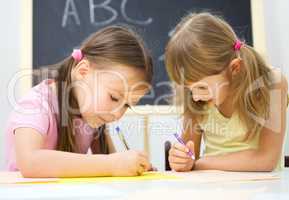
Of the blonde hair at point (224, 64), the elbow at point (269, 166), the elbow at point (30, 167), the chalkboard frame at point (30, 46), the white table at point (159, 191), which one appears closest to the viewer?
the white table at point (159, 191)

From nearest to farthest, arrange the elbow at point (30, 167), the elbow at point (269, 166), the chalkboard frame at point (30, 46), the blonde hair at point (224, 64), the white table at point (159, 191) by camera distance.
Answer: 1. the white table at point (159, 191)
2. the elbow at point (30, 167)
3. the elbow at point (269, 166)
4. the blonde hair at point (224, 64)
5. the chalkboard frame at point (30, 46)

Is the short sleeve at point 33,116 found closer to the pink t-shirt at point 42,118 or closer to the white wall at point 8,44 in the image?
the pink t-shirt at point 42,118

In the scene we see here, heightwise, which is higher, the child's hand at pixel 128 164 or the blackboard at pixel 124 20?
the blackboard at pixel 124 20

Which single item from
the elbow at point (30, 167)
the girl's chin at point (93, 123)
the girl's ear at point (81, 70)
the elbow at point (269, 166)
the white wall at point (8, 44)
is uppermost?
the white wall at point (8, 44)

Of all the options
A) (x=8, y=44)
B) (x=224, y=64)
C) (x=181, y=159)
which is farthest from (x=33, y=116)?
(x=8, y=44)

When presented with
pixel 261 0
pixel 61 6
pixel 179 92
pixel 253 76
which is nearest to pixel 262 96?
pixel 253 76

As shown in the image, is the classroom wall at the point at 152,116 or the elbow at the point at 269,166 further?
the classroom wall at the point at 152,116

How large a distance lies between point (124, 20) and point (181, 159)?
0.60 meters

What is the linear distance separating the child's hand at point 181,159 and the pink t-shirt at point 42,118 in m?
0.23

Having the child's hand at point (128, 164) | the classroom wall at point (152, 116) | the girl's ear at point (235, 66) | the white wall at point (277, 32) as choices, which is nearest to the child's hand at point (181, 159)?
the child's hand at point (128, 164)

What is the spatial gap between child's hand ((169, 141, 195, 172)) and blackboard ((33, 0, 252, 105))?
371 mm

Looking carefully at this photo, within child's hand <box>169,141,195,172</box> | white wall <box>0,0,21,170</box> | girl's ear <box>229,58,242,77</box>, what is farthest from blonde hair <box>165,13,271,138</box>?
white wall <box>0,0,21,170</box>

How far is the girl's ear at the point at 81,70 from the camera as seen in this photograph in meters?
0.87

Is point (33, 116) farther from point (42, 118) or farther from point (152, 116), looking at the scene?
point (152, 116)
